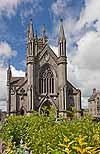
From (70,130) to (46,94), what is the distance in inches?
1835

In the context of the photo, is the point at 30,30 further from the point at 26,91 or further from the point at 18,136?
the point at 18,136

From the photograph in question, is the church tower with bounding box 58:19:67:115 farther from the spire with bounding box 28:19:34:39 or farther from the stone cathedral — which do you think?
the spire with bounding box 28:19:34:39

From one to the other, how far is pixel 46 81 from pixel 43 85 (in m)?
0.91

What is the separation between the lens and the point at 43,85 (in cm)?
5628

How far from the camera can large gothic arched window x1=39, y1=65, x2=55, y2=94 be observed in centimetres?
5596

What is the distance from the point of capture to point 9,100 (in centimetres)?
5603

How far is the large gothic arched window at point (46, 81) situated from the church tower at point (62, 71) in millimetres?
1419

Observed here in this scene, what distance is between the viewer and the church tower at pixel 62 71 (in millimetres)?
54438

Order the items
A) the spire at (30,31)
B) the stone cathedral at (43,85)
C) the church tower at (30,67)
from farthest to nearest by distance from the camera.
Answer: the spire at (30,31)
the stone cathedral at (43,85)
the church tower at (30,67)

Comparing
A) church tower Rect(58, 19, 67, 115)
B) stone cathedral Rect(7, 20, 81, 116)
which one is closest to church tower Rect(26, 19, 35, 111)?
stone cathedral Rect(7, 20, 81, 116)

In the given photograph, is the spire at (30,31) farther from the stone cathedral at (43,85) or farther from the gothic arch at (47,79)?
the gothic arch at (47,79)

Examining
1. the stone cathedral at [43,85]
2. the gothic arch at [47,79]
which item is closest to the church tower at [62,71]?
the stone cathedral at [43,85]

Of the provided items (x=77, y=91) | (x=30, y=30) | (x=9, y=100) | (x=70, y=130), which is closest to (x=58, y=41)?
(x=30, y=30)

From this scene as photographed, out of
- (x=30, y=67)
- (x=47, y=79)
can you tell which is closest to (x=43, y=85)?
(x=47, y=79)
